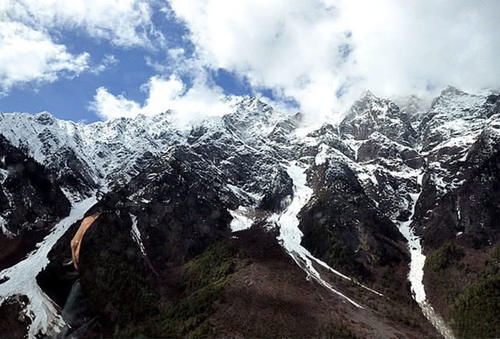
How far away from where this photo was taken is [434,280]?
193250 mm

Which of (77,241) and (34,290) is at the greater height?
(77,241)

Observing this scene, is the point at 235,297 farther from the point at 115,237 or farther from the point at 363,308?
the point at 115,237

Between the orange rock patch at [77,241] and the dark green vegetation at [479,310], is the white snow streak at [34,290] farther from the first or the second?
the dark green vegetation at [479,310]

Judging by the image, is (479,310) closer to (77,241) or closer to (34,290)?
(34,290)

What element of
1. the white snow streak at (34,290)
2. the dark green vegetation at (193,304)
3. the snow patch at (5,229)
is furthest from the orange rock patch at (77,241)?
the snow patch at (5,229)

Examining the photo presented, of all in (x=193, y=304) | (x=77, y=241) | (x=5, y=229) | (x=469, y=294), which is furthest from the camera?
(x=5, y=229)

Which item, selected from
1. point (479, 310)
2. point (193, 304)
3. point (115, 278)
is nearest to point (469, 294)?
point (479, 310)

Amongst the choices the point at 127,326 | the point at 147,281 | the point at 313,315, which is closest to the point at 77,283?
the point at 313,315

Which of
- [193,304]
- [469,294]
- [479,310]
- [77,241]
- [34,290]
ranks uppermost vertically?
[77,241]

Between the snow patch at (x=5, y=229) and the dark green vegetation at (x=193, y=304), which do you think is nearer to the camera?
the dark green vegetation at (x=193, y=304)

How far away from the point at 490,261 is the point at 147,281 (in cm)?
13356

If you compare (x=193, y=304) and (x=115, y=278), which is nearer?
(x=193, y=304)

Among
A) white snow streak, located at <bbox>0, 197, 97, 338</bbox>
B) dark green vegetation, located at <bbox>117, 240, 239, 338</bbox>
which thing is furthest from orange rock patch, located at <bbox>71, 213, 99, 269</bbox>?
dark green vegetation, located at <bbox>117, 240, 239, 338</bbox>

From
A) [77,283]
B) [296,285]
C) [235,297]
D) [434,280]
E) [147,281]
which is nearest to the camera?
[77,283]
